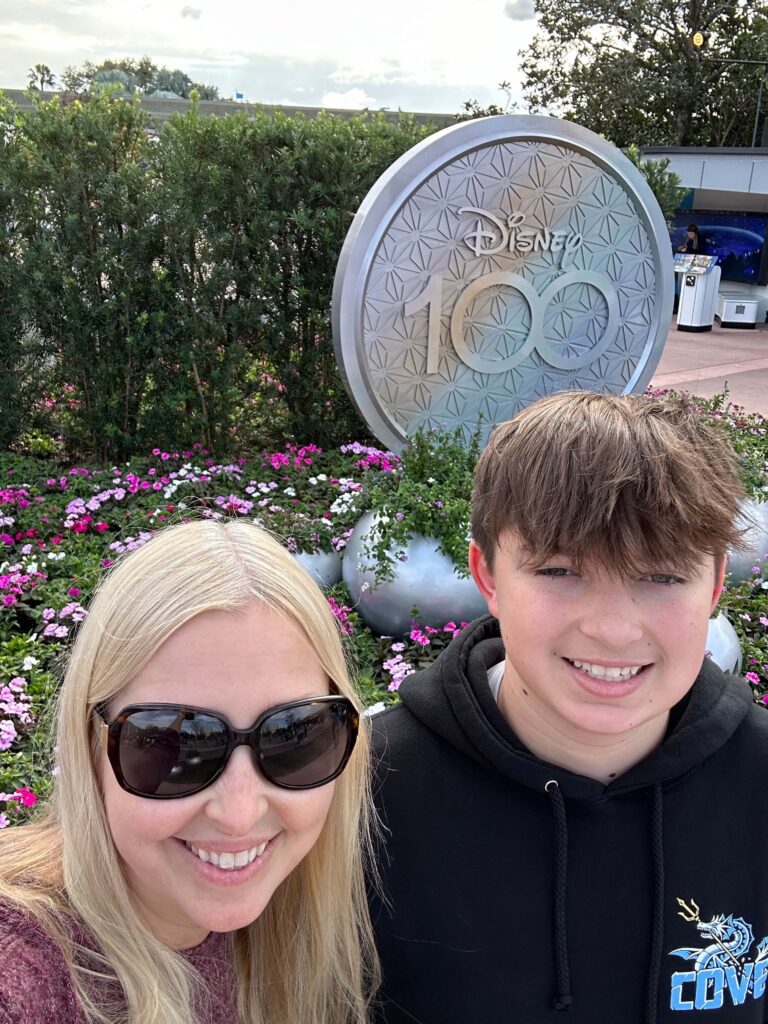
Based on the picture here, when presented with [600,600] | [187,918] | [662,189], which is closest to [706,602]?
[600,600]

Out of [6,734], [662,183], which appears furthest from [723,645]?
[662,183]

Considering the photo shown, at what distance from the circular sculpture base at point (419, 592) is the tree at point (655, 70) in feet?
59.4

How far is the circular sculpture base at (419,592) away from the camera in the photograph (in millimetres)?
3322

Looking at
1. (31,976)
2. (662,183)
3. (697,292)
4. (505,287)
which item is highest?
(662,183)

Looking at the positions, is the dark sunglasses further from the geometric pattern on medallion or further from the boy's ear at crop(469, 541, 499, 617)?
the geometric pattern on medallion

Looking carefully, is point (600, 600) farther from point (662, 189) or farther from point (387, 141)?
point (662, 189)

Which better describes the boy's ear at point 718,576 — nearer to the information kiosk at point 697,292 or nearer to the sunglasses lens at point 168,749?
the sunglasses lens at point 168,749

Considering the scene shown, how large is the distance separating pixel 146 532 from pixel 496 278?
204 centimetres

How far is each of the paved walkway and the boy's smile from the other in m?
7.11

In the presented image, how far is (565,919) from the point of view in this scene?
1250 mm

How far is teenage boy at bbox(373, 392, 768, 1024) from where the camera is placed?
3.94ft

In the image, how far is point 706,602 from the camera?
1.23 meters

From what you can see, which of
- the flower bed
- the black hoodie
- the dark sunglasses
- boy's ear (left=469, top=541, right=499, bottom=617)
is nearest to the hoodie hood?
the black hoodie

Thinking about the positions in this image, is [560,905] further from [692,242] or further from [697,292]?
[692,242]
